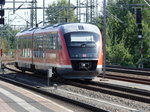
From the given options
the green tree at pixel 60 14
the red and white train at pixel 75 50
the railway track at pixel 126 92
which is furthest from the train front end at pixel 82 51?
the green tree at pixel 60 14

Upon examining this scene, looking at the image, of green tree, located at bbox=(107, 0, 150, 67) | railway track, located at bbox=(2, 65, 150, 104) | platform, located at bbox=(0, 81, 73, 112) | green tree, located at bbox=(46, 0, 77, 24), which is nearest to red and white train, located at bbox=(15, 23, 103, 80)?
railway track, located at bbox=(2, 65, 150, 104)

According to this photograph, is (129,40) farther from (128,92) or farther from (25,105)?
(25,105)

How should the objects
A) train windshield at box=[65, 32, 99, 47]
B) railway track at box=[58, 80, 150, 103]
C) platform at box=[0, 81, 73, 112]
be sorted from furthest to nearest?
train windshield at box=[65, 32, 99, 47] < railway track at box=[58, 80, 150, 103] < platform at box=[0, 81, 73, 112]

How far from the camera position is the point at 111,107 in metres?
14.3

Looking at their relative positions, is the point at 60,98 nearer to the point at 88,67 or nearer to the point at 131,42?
the point at 88,67

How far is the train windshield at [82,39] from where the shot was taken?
951 inches

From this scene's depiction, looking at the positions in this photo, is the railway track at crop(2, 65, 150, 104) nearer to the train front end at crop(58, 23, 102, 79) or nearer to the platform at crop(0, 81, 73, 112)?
the train front end at crop(58, 23, 102, 79)

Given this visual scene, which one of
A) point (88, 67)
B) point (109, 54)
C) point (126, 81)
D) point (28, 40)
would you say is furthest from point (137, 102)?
point (109, 54)

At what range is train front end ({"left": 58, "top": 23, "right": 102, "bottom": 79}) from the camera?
23.9 m

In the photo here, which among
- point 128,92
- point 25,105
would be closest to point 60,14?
point 128,92

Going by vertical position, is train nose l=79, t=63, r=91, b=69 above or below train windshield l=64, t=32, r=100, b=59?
below

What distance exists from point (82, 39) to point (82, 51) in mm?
775

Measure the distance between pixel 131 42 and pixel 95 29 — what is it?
33.9 metres

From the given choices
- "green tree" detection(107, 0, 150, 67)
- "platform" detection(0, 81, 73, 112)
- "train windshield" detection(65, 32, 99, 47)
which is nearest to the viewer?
"platform" detection(0, 81, 73, 112)
